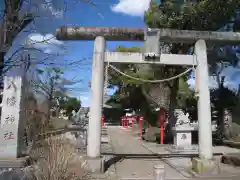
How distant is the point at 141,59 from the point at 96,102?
7.05 ft

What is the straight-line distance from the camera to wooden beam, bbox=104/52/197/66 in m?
10.4

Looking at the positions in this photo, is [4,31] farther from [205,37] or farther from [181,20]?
[181,20]

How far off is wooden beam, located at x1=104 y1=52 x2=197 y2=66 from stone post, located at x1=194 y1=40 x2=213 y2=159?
0.31 meters

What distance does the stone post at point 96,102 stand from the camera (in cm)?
993

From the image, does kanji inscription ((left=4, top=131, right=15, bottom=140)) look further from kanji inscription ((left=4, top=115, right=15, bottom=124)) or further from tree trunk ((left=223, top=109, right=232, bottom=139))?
tree trunk ((left=223, top=109, right=232, bottom=139))

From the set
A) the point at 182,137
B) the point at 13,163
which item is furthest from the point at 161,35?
the point at 182,137

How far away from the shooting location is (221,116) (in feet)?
71.1

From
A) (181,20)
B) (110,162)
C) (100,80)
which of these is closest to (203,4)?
(181,20)

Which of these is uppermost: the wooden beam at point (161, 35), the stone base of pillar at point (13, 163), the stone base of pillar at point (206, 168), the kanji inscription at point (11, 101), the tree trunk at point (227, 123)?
the wooden beam at point (161, 35)

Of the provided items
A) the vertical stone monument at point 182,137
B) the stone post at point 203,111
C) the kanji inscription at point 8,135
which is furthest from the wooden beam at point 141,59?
the vertical stone monument at point 182,137

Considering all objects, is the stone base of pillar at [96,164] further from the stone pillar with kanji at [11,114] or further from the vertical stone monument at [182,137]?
the vertical stone monument at [182,137]

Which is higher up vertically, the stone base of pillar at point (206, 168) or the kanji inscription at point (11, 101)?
the kanji inscription at point (11, 101)

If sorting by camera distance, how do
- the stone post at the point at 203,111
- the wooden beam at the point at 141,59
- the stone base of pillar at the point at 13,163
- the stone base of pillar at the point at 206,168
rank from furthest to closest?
the wooden beam at the point at 141,59 → the stone post at the point at 203,111 → the stone base of pillar at the point at 206,168 → the stone base of pillar at the point at 13,163

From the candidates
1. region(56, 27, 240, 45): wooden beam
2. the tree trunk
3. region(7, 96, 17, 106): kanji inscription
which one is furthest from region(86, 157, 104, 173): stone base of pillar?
the tree trunk
